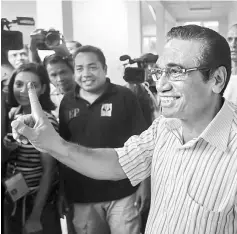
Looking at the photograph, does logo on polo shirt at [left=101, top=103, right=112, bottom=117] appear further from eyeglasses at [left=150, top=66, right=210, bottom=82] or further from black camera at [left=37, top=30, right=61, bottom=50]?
eyeglasses at [left=150, top=66, right=210, bottom=82]

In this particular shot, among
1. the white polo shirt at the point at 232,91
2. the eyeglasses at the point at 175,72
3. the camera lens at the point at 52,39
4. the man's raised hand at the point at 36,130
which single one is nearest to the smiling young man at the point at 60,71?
the camera lens at the point at 52,39

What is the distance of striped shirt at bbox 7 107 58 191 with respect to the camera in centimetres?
186

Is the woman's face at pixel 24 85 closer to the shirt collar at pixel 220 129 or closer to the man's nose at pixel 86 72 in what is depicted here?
the man's nose at pixel 86 72

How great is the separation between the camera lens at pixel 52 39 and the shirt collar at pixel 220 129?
1.60 m

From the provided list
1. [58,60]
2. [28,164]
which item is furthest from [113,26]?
[28,164]

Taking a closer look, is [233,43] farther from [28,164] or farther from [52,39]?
[28,164]

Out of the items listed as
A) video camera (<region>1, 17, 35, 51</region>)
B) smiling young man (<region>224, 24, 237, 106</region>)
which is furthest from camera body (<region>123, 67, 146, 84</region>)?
video camera (<region>1, 17, 35, 51</region>)

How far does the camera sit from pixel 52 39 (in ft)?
A: 7.90

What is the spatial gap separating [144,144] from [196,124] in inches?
7.3

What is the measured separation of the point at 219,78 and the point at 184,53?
12 centimetres

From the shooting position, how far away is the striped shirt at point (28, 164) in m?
1.86

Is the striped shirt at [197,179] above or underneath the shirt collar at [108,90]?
underneath

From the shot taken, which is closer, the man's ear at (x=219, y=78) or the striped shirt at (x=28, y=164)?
the man's ear at (x=219, y=78)

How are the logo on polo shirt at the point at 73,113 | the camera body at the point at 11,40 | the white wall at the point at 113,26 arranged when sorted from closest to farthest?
the logo on polo shirt at the point at 73,113
the camera body at the point at 11,40
the white wall at the point at 113,26
